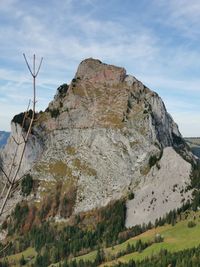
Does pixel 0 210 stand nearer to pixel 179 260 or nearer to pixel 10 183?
pixel 10 183

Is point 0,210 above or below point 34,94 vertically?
below

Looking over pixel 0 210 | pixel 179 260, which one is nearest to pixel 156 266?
pixel 179 260

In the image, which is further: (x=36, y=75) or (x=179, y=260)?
(x=179, y=260)

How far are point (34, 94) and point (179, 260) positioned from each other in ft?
661

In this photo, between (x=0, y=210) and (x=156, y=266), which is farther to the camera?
(x=156, y=266)

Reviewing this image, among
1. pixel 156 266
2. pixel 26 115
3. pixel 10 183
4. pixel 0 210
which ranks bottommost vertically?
pixel 156 266

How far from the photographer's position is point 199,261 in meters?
194

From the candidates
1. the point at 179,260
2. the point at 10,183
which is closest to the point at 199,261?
the point at 179,260

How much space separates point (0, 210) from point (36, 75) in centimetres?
364

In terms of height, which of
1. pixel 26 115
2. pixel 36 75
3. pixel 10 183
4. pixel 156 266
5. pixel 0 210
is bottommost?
pixel 156 266

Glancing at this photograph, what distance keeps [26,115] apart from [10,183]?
73.8 inches

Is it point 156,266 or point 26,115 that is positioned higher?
point 26,115

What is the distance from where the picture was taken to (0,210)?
36.8 feet

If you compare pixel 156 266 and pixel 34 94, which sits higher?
pixel 34 94
